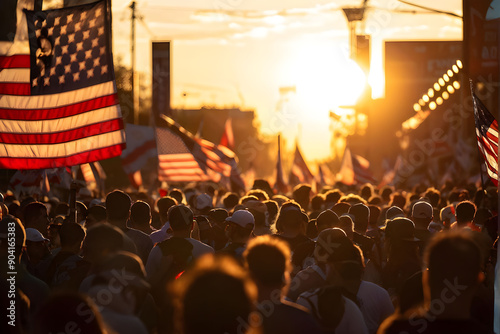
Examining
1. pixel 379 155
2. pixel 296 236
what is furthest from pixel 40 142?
pixel 379 155

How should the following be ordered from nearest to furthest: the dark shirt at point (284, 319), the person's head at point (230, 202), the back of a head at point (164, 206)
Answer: the dark shirt at point (284, 319) < the back of a head at point (164, 206) < the person's head at point (230, 202)

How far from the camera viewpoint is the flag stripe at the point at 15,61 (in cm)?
1029

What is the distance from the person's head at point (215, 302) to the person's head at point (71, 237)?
13.0 ft

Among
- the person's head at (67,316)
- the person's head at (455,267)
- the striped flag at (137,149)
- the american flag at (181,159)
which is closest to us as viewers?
the person's head at (67,316)

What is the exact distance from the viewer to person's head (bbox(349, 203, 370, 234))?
9859 millimetres

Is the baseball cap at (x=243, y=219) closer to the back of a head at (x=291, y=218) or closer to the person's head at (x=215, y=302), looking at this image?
the back of a head at (x=291, y=218)

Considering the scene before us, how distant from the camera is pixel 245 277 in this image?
10.9 ft

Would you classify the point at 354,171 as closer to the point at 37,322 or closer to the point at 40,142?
the point at 40,142

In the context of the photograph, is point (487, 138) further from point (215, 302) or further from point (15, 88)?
point (215, 302)

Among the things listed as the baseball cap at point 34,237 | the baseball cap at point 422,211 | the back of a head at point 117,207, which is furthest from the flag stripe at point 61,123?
the baseball cap at point 422,211

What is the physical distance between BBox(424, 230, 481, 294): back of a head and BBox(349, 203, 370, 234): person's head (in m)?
5.66

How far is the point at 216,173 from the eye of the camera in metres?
21.1

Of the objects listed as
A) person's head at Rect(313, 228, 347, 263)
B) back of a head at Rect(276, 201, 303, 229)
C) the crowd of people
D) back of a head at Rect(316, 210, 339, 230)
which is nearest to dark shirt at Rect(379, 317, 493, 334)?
the crowd of people

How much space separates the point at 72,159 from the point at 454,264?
6549 mm
